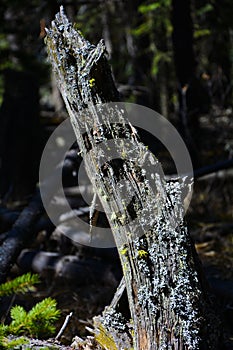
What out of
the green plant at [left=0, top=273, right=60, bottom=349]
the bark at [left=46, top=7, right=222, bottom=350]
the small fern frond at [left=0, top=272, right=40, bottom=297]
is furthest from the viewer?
the small fern frond at [left=0, top=272, right=40, bottom=297]

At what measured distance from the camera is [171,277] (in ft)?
8.04

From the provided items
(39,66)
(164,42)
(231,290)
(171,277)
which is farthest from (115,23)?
(171,277)

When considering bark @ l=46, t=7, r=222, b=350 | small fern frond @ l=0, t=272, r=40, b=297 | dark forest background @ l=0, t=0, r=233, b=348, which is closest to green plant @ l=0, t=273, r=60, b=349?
small fern frond @ l=0, t=272, r=40, b=297

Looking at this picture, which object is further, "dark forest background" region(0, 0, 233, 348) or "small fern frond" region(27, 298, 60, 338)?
"dark forest background" region(0, 0, 233, 348)

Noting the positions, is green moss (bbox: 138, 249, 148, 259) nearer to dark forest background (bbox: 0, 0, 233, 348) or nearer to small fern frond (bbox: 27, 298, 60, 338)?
small fern frond (bbox: 27, 298, 60, 338)

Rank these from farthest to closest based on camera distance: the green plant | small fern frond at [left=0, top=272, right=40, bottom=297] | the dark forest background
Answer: the dark forest background < small fern frond at [left=0, top=272, right=40, bottom=297] < the green plant

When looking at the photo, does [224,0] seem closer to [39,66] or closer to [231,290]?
[39,66]

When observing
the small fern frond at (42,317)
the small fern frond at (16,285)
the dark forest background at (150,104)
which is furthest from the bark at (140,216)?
the dark forest background at (150,104)

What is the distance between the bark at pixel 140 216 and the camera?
96.0 inches

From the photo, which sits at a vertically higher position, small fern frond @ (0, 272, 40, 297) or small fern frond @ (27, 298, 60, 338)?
small fern frond @ (0, 272, 40, 297)

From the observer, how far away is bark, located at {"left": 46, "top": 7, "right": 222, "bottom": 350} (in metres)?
2.44

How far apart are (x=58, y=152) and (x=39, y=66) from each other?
187cm

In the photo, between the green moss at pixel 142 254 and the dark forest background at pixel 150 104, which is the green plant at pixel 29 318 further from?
the dark forest background at pixel 150 104

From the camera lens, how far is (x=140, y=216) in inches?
98.9
